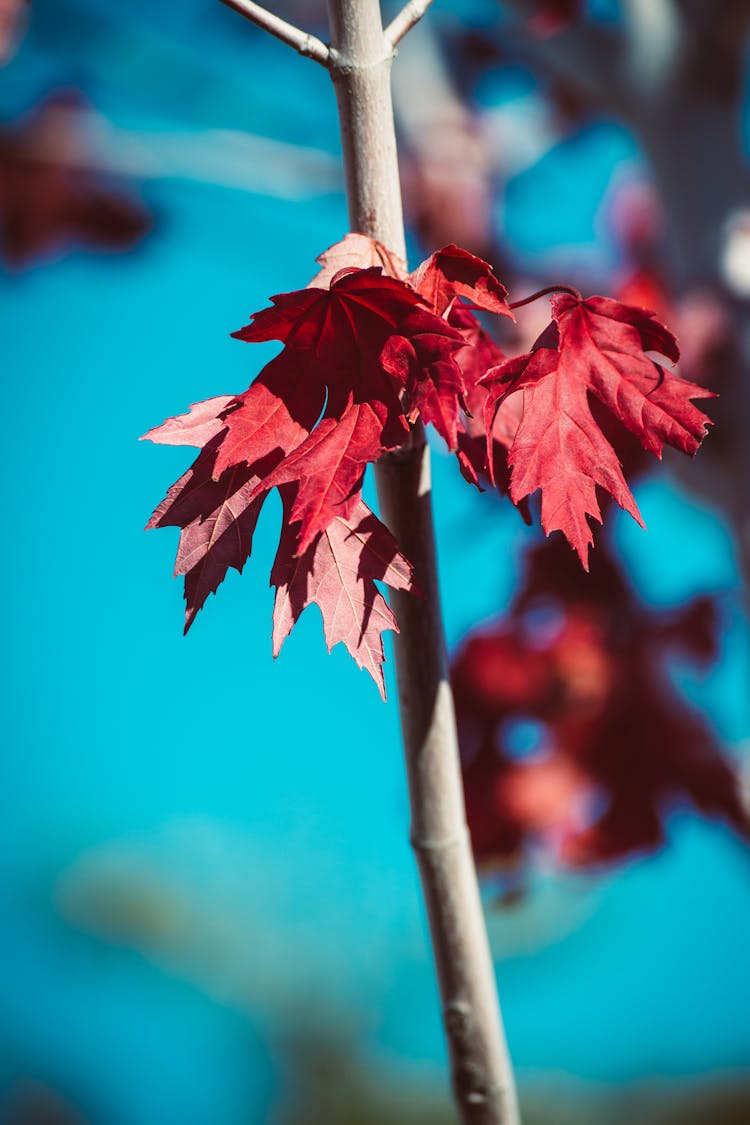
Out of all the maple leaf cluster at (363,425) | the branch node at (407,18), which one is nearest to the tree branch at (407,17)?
the branch node at (407,18)

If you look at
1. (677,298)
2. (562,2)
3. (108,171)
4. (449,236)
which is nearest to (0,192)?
(108,171)

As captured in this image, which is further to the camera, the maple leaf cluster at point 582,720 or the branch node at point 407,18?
the maple leaf cluster at point 582,720

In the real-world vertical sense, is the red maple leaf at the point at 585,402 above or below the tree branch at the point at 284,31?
below

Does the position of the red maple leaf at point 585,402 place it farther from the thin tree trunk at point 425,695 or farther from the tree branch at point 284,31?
the tree branch at point 284,31

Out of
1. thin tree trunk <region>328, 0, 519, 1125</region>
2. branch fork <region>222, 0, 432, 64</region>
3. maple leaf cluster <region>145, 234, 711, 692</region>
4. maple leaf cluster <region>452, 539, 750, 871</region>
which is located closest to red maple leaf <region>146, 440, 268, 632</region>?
maple leaf cluster <region>145, 234, 711, 692</region>

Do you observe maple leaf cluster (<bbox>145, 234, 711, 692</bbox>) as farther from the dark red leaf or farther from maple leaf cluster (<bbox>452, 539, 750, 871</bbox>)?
maple leaf cluster (<bbox>452, 539, 750, 871</bbox>)

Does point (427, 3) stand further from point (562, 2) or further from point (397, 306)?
point (562, 2)
